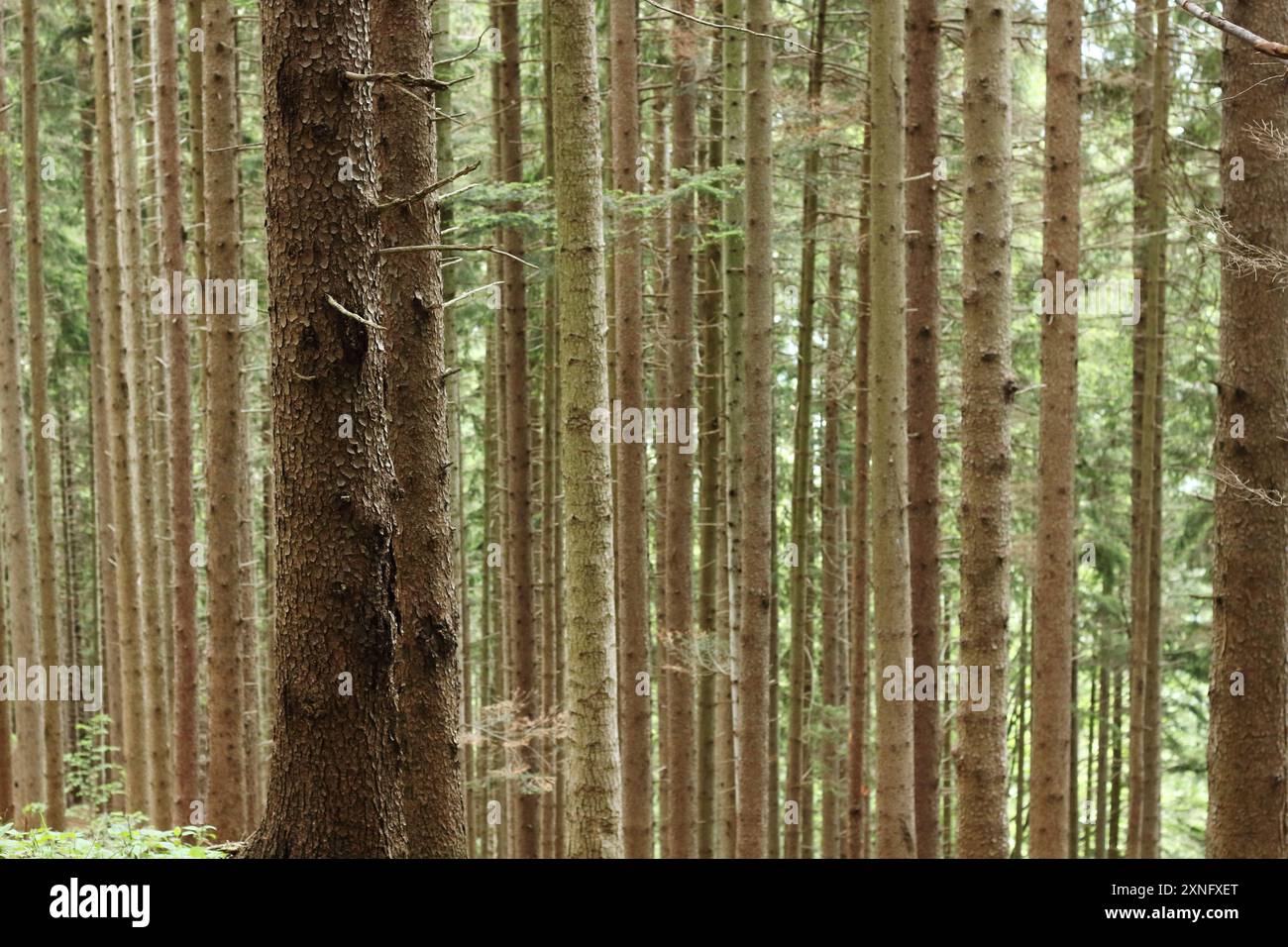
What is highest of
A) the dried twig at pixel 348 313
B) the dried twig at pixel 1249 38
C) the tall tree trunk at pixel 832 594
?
the dried twig at pixel 1249 38

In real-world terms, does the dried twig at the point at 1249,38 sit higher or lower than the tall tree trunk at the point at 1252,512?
higher

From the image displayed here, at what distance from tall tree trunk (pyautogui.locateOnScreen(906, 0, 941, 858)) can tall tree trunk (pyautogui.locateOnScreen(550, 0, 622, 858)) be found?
393 cm

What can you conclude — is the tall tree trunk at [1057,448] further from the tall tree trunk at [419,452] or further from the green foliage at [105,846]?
the green foliage at [105,846]

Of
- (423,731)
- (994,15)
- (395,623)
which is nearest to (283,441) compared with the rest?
(395,623)

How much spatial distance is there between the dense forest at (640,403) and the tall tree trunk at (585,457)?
27 millimetres

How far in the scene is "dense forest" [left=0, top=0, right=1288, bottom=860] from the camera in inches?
204

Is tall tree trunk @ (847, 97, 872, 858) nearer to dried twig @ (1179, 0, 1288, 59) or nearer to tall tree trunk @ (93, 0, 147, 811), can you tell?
tall tree trunk @ (93, 0, 147, 811)

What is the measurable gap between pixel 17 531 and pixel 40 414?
140 cm

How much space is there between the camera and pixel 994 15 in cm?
801

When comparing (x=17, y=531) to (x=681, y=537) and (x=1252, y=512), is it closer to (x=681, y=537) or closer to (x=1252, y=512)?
(x=681, y=537)

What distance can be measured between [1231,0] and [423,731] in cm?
642

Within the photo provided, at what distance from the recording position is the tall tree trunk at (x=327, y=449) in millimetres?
5000

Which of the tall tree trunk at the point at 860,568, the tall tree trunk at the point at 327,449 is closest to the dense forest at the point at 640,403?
the tall tree trunk at the point at 327,449

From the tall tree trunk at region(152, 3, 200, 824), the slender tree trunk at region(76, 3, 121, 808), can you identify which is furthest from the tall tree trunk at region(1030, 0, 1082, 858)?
the slender tree trunk at region(76, 3, 121, 808)
